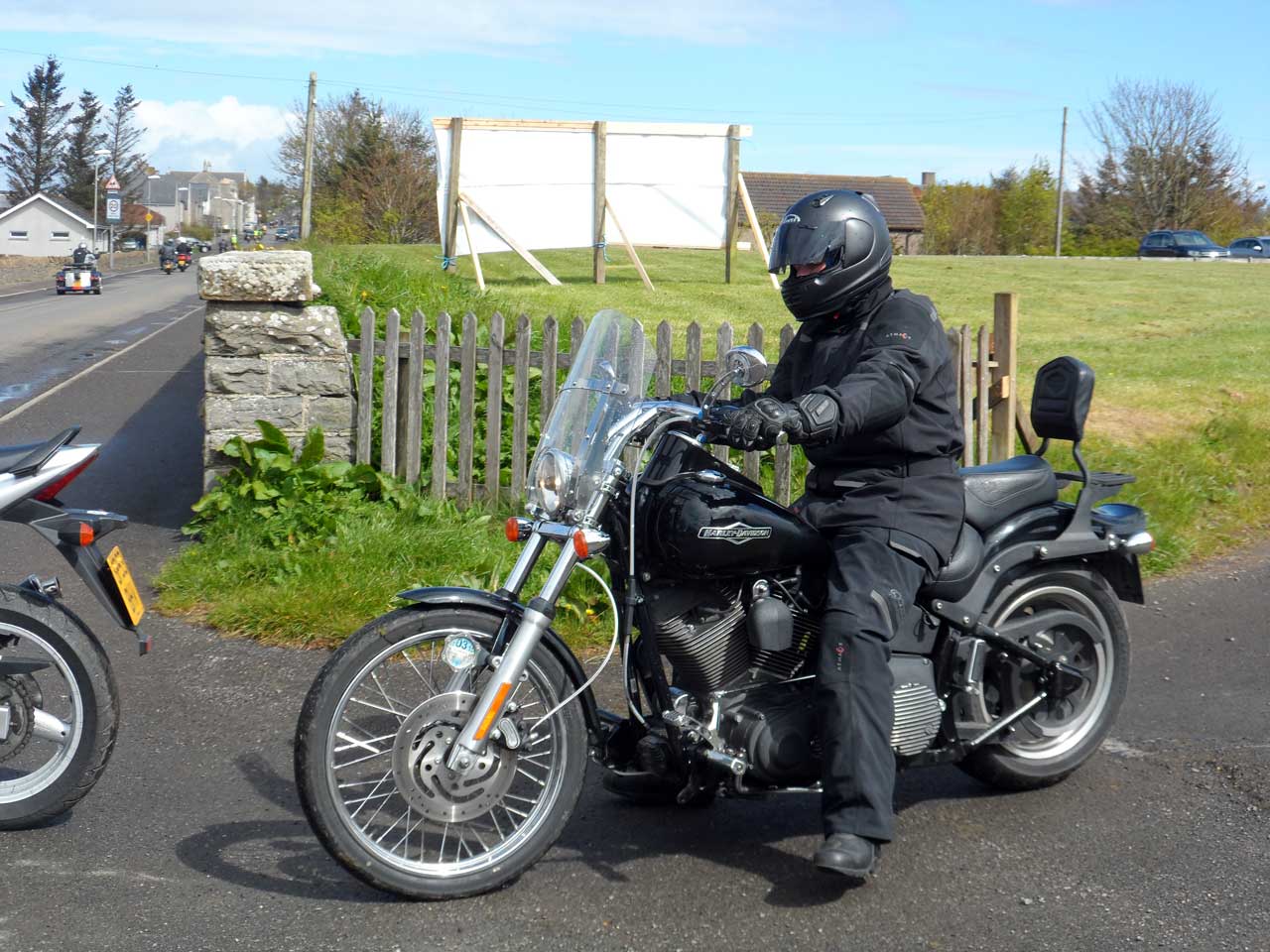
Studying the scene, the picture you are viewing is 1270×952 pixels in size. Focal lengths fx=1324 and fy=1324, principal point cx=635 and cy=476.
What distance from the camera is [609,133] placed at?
18.1 m

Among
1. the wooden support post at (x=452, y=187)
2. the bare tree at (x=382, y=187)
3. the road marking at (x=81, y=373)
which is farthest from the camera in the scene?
the bare tree at (x=382, y=187)

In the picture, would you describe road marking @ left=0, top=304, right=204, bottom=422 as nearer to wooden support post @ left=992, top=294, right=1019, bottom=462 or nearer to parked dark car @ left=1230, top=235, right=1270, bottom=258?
wooden support post @ left=992, top=294, right=1019, bottom=462

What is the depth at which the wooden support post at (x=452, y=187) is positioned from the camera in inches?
693

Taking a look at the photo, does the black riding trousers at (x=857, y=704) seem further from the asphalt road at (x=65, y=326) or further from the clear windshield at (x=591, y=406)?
the asphalt road at (x=65, y=326)

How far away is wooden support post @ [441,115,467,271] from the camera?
57.7 feet

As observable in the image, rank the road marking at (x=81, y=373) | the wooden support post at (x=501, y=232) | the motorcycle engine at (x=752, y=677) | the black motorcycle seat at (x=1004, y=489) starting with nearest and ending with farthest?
the motorcycle engine at (x=752, y=677) < the black motorcycle seat at (x=1004, y=489) < the road marking at (x=81, y=373) < the wooden support post at (x=501, y=232)

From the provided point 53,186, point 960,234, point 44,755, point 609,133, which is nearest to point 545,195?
point 609,133

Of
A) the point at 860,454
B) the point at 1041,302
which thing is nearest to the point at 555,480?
the point at 860,454

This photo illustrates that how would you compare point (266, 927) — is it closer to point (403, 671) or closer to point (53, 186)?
point (403, 671)

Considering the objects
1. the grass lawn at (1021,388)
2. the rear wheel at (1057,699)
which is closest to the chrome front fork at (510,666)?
the rear wheel at (1057,699)

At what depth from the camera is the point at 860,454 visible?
396 cm

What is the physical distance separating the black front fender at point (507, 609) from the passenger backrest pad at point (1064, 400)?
166cm

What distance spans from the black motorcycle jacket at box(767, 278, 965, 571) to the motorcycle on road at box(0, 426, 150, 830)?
2.16 m

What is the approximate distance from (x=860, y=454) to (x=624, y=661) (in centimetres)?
94
